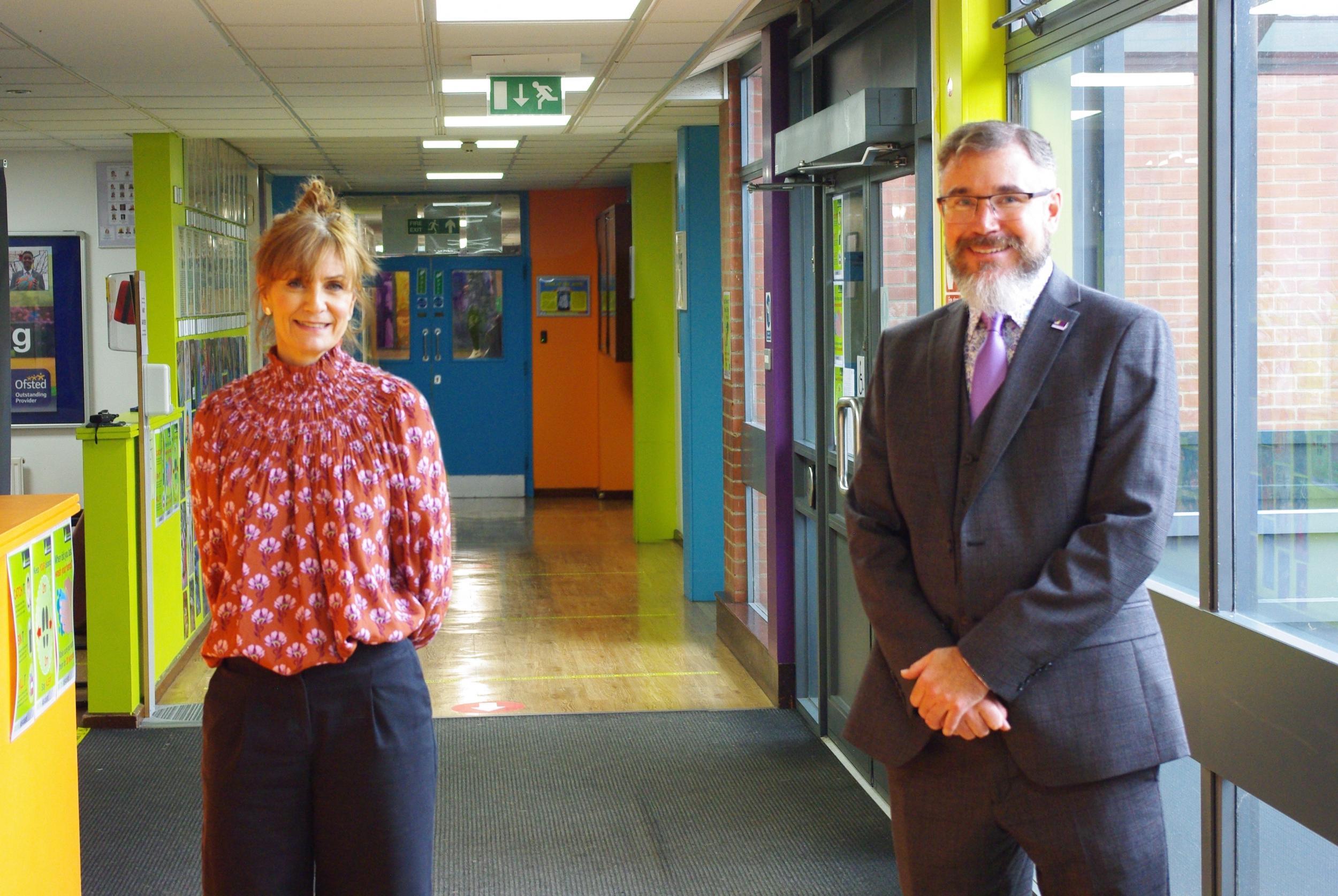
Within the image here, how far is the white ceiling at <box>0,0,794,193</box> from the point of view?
13.9 ft

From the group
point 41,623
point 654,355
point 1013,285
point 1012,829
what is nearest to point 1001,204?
point 1013,285

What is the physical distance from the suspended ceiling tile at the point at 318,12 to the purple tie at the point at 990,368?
8.86 feet

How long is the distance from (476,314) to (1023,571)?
10471mm

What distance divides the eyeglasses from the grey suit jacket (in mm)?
116

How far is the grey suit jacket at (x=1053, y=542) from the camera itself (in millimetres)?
1793

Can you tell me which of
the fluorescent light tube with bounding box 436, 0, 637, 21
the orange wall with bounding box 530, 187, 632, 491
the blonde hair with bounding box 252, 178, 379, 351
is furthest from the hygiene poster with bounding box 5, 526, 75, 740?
the orange wall with bounding box 530, 187, 632, 491

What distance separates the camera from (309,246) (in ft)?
6.91

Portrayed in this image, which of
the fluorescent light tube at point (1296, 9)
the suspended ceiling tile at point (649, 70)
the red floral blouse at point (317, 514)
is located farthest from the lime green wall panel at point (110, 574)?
the fluorescent light tube at point (1296, 9)

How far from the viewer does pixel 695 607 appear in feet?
24.8

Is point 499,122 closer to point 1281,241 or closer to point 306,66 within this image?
point 306,66

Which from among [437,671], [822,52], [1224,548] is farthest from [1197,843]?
[437,671]

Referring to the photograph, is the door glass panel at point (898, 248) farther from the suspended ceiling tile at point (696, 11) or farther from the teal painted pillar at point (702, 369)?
the teal painted pillar at point (702, 369)

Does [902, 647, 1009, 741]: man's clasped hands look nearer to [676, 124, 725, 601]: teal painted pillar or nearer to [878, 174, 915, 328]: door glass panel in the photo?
[878, 174, 915, 328]: door glass panel

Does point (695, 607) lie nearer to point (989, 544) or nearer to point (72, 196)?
point (72, 196)
